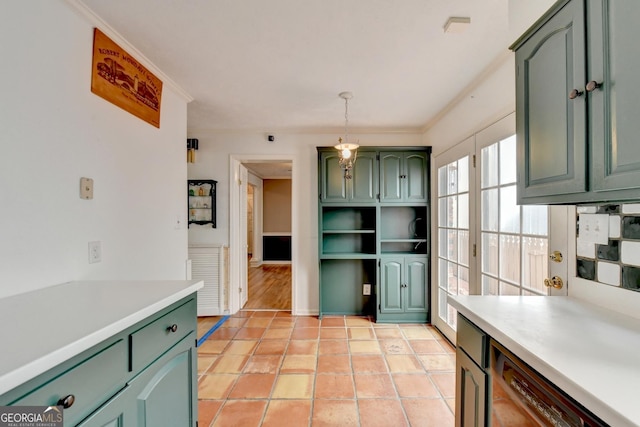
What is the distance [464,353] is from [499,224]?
1.17 m

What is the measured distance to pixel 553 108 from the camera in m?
1.14

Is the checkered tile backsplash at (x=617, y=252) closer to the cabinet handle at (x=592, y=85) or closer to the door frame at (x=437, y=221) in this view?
the cabinet handle at (x=592, y=85)

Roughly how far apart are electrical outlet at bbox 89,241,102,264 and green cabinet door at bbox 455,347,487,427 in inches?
77.6

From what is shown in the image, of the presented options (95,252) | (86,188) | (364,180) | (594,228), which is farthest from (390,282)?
(86,188)

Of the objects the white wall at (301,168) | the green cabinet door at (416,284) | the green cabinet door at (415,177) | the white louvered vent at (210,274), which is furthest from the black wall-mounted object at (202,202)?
the green cabinet door at (416,284)

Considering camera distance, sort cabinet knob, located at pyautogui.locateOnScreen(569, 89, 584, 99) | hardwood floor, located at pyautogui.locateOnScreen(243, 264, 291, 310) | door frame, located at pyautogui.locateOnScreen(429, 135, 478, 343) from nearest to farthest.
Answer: cabinet knob, located at pyautogui.locateOnScreen(569, 89, 584, 99)
door frame, located at pyautogui.locateOnScreen(429, 135, 478, 343)
hardwood floor, located at pyautogui.locateOnScreen(243, 264, 291, 310)

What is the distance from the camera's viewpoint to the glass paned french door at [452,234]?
2.60m

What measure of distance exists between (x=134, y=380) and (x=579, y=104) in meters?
1.85

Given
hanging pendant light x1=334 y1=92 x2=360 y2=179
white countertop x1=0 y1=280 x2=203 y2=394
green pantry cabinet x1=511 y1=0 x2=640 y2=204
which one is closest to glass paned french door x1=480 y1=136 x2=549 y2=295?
green pantry cabinet x1=511 y1=0 x2=640 y2=204

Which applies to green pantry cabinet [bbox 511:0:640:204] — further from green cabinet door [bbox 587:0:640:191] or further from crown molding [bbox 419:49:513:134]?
crown molding [bbox 419:49:513:134]

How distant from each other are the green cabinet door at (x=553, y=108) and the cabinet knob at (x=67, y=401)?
1717mm

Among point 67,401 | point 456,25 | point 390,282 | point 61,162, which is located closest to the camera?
point 67,401

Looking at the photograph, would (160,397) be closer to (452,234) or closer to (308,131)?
(452,234)

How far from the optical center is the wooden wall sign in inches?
64.4
